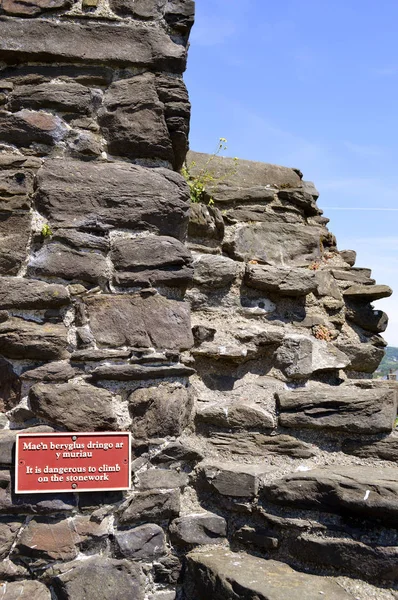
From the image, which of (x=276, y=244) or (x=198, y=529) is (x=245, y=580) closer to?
(x=198, y=529)

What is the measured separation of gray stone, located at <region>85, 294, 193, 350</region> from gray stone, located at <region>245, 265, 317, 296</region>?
679 millimetres

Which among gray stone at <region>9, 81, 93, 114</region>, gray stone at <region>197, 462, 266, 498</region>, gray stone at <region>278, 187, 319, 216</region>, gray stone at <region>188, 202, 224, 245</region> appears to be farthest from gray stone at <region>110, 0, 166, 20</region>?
gray stone at <region>197, 462, 266, 498</region>

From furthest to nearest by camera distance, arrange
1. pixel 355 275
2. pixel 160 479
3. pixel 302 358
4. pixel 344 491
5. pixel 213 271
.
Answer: pixel 355 275
pixel 213 271
pixel 302 358
pixel 160 479
pixel 344 491

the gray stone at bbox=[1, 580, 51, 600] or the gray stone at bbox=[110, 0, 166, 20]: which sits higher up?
the gray stone at bbox=[110, 0, 166, 20]

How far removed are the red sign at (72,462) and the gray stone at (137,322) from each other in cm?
37

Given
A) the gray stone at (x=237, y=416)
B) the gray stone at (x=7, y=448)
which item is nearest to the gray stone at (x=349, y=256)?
the gray stone at (x=237, y=416)

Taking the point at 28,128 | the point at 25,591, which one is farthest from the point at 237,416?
the point at 28,128

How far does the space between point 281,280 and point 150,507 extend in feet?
4.32

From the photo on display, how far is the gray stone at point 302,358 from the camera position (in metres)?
2.92

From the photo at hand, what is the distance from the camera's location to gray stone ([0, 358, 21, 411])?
2318 millimetres

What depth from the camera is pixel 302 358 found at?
2.94 metres

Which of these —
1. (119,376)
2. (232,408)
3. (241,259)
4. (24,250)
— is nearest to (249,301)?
(241,259)

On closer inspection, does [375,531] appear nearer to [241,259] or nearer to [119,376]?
[119,376]

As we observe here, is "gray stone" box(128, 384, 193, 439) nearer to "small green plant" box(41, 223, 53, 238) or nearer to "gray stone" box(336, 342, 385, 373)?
"small green plant" box(41, 223, 53, 238)
